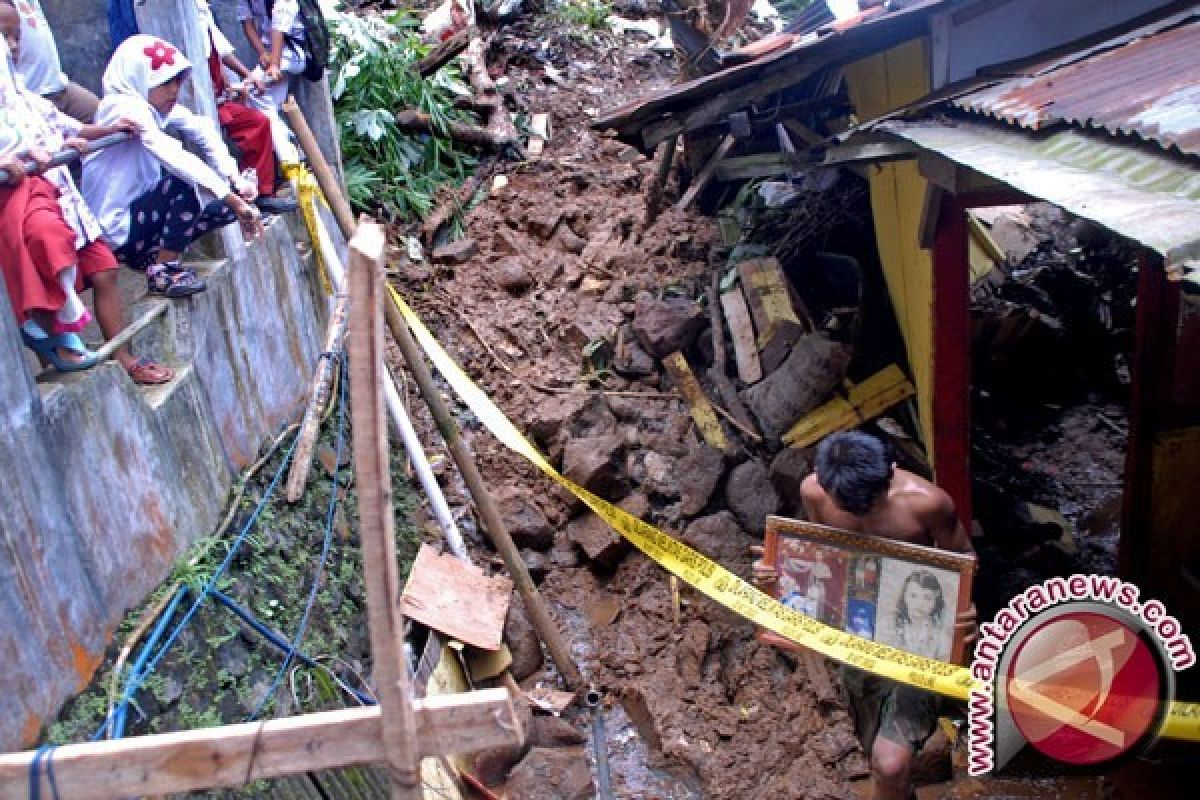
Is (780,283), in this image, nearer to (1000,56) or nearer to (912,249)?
(912,249)

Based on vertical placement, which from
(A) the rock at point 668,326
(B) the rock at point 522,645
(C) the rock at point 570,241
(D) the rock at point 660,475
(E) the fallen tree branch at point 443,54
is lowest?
(B) the rock at point 522,645

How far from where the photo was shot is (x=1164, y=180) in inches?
126

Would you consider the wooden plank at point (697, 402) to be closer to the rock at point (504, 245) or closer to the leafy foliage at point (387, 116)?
the rock at point (504, 245)

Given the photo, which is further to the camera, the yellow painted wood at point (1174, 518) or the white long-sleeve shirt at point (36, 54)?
the yellow painted wood at point (1174, 518)

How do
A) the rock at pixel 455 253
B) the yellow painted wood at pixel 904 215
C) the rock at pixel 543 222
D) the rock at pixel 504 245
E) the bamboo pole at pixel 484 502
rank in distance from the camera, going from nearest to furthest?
the bamboo pole at pixel 484 502 → the yellow painted wood at pixel 904 215 → the rock at pixel 455 253 → the rock at pixel 504 245 → the rock at pixel 543 222

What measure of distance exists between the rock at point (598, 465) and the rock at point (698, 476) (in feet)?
1.40

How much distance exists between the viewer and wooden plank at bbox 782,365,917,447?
7.18 m

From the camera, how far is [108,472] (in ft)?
13.8

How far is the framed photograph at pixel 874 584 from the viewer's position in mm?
4457

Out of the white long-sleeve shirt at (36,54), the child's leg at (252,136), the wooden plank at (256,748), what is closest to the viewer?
the wooden plank at (256,748)

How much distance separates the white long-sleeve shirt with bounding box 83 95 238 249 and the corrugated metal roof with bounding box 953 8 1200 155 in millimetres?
3856

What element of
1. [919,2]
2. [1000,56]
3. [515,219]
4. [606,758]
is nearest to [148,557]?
[606,758]

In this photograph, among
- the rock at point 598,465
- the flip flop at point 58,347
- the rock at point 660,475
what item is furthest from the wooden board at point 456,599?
the flip flop at point 58,347

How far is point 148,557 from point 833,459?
10.1ft
